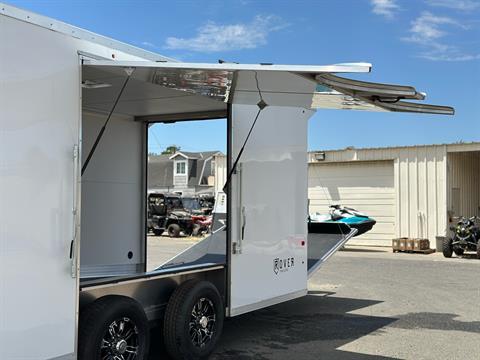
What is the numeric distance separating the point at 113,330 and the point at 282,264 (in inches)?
107

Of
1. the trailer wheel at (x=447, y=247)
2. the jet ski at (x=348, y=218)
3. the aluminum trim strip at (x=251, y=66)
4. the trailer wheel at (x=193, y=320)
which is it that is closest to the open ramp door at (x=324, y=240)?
the trailer wheel at (x=193, y=320)

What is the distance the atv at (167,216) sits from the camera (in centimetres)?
800

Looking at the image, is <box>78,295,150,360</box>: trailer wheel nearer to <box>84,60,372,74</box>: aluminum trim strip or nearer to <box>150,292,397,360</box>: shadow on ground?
<box>150,292,397,360</box>: shadow on ground

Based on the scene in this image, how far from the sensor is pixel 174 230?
29.3 ft

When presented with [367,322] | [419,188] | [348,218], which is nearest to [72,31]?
[367,322]

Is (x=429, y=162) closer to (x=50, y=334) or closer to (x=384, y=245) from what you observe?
(x=384, y=245)

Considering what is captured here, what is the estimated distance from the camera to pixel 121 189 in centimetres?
737

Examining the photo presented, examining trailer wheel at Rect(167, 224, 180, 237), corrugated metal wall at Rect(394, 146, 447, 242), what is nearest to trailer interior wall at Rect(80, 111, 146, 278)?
→ trailer wheel at Rect(167, 224, 180, 237)

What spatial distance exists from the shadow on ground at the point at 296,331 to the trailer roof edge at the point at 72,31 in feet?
9.76

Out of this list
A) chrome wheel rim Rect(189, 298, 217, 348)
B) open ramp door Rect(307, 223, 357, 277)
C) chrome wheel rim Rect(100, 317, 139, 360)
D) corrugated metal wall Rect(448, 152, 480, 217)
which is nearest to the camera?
chrome wheel rim Rect(100, 317, 139, 360)

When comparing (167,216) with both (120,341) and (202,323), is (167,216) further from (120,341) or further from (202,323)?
(120,341)

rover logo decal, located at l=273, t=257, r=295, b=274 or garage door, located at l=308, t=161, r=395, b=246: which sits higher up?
garage door, located at l=308, t=161, r=395, b=246

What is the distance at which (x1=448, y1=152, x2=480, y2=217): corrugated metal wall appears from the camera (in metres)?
18.6

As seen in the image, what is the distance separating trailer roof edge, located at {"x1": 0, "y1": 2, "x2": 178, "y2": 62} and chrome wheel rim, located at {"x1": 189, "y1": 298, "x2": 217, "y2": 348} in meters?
2.37
